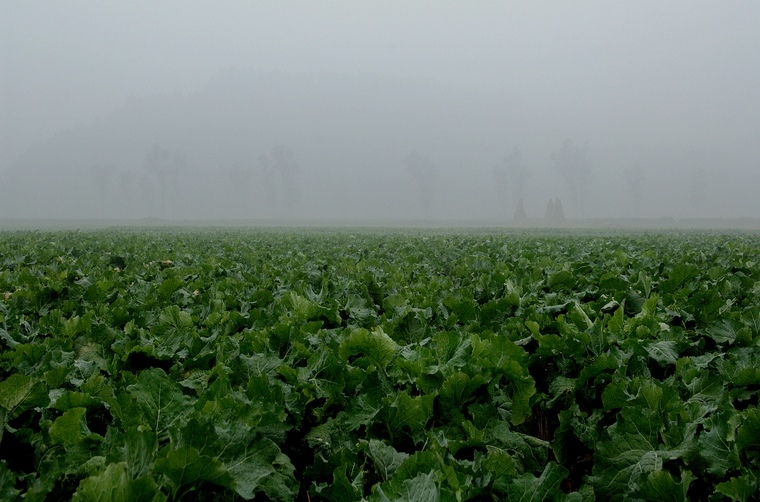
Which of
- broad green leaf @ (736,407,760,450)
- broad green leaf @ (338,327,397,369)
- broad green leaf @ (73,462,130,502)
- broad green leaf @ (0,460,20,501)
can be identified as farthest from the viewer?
broad green leaf @ (338,327,397,369)

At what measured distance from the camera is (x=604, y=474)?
1.63 m

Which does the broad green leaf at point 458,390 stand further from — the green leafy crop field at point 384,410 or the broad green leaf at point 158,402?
the broad green leaf at point 158,402

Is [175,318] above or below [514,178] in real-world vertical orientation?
below

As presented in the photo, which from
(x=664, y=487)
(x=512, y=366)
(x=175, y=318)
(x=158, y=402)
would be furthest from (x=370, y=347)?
(x=175, y=318)

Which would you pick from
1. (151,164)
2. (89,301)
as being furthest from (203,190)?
(89,301)

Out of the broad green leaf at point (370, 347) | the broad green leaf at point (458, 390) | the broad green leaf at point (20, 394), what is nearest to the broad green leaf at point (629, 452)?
the broad green leaf at point (458, 390)

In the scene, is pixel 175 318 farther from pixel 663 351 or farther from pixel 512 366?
pixel 663 351

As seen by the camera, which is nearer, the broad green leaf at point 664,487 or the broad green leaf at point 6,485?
the broad green leaf at point 6,485

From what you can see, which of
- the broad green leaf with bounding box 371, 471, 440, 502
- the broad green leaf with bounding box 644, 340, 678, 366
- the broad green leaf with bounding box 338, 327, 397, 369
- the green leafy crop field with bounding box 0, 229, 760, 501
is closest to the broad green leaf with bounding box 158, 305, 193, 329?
the green leafy crop field with bounding box 0, 229, 760, 501

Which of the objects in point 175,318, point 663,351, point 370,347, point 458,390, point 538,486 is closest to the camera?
point 538,486

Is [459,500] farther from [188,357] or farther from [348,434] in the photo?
[188,357]

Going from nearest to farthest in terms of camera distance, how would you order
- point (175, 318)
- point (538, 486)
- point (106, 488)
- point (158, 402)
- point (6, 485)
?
1. point (106, 488)
2. point (6, 485)
3. point (538, 486)
4. point (158, 402)
5. point (175, 318)

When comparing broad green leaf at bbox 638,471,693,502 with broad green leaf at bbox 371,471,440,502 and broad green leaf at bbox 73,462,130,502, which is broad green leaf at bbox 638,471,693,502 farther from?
broad green leaf at bbox 73,462,130,502

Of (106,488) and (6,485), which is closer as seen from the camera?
(106,488)
